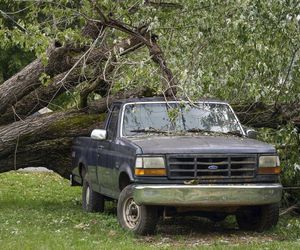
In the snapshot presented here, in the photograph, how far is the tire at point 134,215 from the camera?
8.66 m

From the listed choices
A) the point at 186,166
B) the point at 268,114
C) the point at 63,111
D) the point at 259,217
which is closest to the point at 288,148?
the point at 268,114

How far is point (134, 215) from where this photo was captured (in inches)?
358

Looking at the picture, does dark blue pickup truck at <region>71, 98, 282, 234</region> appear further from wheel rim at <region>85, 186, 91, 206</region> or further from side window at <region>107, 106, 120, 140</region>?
wheel rim at <region>85, 186, 91, 206</region>

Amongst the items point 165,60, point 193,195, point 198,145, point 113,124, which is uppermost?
point 165,60

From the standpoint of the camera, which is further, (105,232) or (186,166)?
(105,232)

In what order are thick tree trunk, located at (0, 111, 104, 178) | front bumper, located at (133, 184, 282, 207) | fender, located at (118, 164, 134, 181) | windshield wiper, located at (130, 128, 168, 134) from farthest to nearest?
thick tree trunk, located at (0, 111, 104, 178)
windshield wiper, located at (130, 128, 168, 134)
fender, located at (118, 164, 134, 181)
front bumper, located at (133, 184, 282, 207)

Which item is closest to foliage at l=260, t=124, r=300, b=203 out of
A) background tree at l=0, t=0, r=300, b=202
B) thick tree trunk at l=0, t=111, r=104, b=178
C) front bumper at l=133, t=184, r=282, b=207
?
background tree at l=0, t=0, r=300, b=202

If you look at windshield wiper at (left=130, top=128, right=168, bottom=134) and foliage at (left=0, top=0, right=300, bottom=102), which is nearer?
foliage at (left=0, top=0, right=300, bottom=102)

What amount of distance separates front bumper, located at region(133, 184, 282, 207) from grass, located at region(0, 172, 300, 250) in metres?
0.48

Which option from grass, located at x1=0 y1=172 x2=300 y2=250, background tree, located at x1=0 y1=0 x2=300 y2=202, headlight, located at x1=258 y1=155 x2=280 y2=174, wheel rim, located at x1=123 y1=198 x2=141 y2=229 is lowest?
grass, located at x1=0 y1=172 x2=300 y2=250

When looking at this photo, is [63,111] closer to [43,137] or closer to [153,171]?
[43,137]

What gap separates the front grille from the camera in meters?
8.60

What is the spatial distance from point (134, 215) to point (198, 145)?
1309 millimetres

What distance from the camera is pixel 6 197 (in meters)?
14.3
